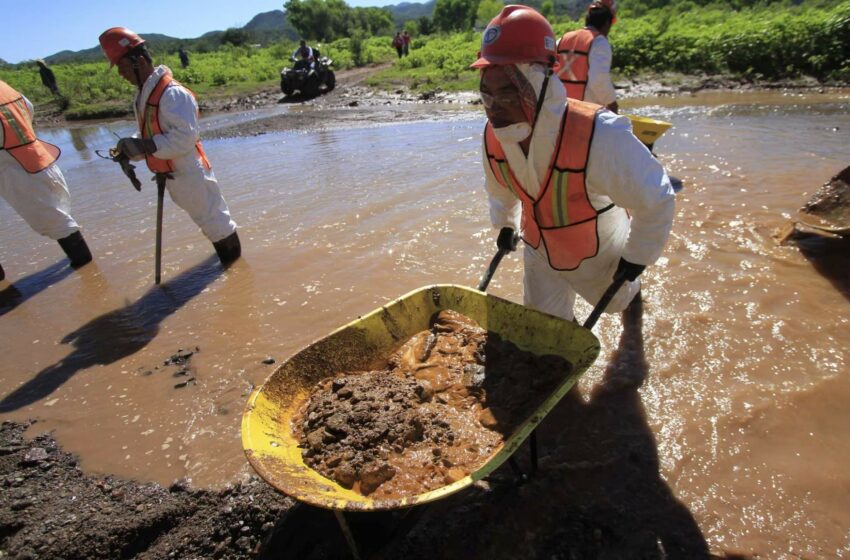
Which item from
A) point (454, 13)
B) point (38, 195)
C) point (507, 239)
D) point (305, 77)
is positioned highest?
point (454, 13)

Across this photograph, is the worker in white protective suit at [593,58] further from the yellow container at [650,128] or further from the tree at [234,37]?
the tree at [234,37]

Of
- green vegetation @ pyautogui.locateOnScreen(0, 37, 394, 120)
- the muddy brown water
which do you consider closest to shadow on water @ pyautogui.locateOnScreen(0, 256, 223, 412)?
the muddy brown water

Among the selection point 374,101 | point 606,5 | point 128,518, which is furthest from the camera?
point 374,101

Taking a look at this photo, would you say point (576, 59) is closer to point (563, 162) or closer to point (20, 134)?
point (563, 162)

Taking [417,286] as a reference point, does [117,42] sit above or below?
above

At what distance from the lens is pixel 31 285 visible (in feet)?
15.8

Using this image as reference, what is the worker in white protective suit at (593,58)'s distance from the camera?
4.00 m

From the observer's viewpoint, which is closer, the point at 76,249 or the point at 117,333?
the point at 117,333

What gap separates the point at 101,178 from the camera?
340 inches

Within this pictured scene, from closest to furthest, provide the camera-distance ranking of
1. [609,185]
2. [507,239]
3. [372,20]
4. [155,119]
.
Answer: [609,185] < [507,239] < [155,119] < [372,20]

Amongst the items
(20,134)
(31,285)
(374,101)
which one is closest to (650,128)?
(20,134)

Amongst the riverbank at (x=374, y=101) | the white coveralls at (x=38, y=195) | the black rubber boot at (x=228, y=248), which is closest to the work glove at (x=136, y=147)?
the black rubber boot at (x=228, y=248)

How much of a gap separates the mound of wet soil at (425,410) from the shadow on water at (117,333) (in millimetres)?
2246

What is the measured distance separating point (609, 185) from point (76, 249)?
209 inches
